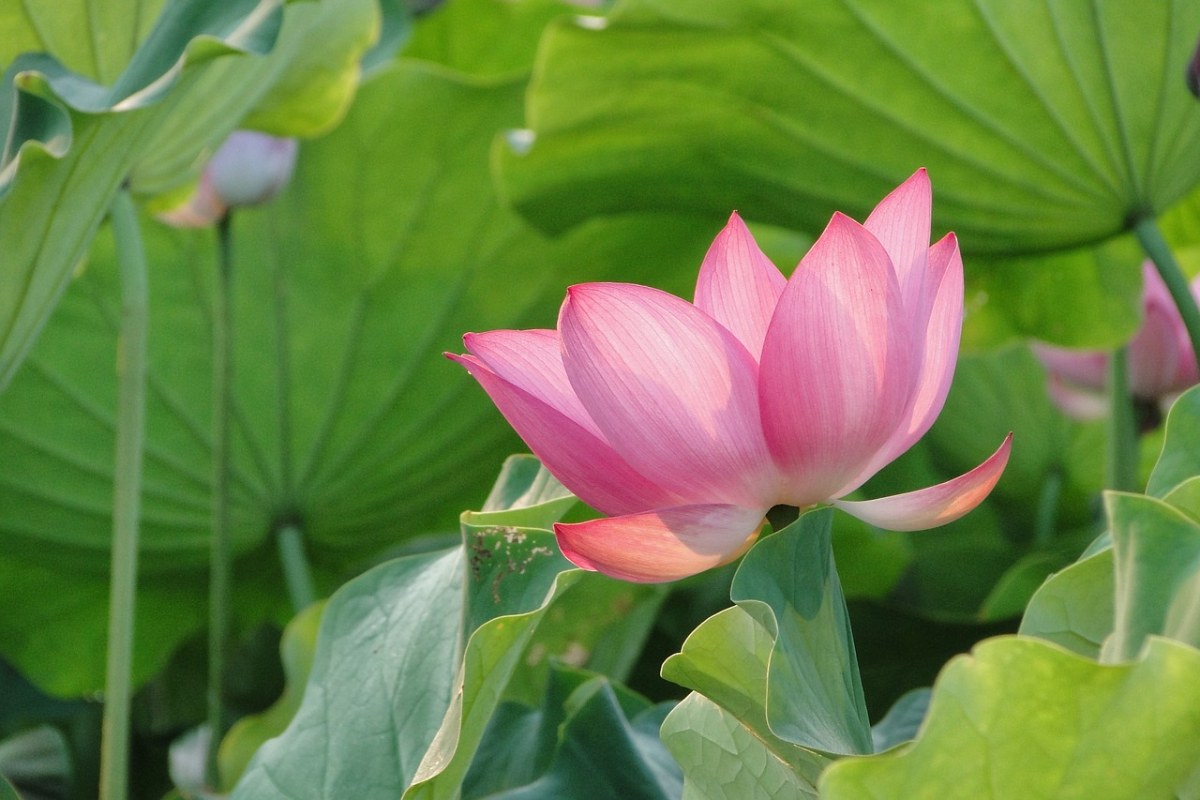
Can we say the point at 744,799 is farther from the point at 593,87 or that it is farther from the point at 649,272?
the point at 649,272

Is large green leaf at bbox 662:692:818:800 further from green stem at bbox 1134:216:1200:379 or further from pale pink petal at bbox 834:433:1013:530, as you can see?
green stem at bbox 1134:216:1200:379

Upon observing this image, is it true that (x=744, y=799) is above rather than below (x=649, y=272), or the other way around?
below

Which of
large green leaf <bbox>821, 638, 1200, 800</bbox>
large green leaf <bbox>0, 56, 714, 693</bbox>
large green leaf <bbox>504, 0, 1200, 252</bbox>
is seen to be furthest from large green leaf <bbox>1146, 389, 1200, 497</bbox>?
large green leaf <bbox>0, 56, 714, 693</bbox>

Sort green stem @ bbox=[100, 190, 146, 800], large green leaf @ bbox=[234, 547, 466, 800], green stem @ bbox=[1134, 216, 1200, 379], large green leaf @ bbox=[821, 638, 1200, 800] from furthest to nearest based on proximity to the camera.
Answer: green stem @ bbox=[1134, 216, 1200, 379]
green stem @ bbox=[100, 190, 146, 800]
large green leaf @ bbox=[234, 547, 466, 800]
large green leaf @ bbox=[821, 638, 1200, 800]

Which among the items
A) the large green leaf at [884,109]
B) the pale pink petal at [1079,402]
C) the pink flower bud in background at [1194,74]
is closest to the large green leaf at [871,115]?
the large green leaf at [884,109]

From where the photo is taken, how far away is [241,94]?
87 centimetres

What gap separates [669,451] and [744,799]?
15cm

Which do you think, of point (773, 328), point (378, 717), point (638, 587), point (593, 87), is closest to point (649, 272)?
point (593, 87)

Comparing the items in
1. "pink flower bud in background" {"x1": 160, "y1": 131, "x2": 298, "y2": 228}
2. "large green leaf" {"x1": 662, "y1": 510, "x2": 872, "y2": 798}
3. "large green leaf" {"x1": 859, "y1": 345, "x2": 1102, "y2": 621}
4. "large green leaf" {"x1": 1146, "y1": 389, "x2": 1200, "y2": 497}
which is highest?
"pink flower bud in background" {"x1": 160, "y1": 131, "x2": 298, "y2": 228}

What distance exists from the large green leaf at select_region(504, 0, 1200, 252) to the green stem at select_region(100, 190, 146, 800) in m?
0.33

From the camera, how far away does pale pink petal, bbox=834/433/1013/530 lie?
419 mm

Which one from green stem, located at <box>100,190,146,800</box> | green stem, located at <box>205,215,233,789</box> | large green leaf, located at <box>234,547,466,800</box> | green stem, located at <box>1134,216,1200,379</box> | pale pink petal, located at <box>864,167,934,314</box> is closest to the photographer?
pale pink petal, located at <box>864,167,934,314</box>

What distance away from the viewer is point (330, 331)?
1.14 meters

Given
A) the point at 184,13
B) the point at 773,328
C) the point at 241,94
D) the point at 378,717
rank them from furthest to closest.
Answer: the point at 241,94
the point at 184,13
the point at 378,717
the point at 773,328
